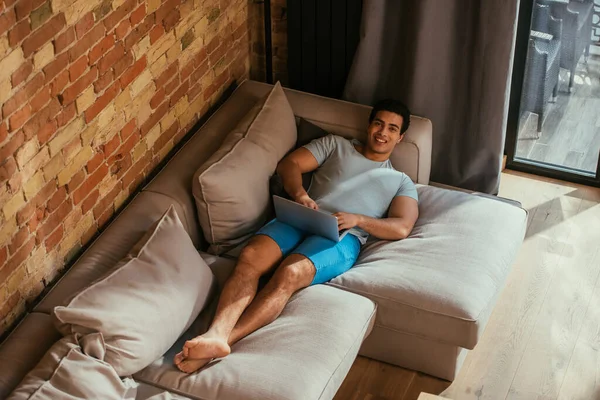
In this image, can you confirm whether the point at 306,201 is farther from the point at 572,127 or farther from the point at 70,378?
the point at 572,127

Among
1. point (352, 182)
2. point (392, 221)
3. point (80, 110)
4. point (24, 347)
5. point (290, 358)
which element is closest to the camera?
point (24, 347)

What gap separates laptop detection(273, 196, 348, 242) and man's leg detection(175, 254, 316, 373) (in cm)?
16

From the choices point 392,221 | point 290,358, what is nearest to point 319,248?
point 392,221

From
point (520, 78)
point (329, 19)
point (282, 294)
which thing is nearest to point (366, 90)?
point (329, 19)

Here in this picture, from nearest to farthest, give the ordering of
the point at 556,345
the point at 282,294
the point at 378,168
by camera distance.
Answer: the point at 282,294 → the point at 556,345 → the point at 378,168

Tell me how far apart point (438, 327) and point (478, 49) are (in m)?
1.38

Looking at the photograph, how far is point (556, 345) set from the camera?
11.4ft

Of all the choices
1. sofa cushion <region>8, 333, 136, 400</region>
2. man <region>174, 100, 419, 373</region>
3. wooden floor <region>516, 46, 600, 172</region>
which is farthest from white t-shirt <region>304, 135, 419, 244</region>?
sofa cushion <region>8, 333, 136, 400</region>

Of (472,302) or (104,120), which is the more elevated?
(104,120)

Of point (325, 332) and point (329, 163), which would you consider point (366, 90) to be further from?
point (325, 332)

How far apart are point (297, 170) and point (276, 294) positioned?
653mm

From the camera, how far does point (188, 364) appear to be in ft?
9.40

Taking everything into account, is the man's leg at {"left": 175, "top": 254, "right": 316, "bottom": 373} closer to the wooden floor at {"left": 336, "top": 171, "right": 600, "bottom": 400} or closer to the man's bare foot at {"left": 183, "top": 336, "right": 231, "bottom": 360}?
the man's bare foot at {"left": 183, "top": 336, "right": 231, "bottom": 360}

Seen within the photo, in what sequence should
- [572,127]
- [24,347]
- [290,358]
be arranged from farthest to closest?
[572,127], [290,358], [24,347]
